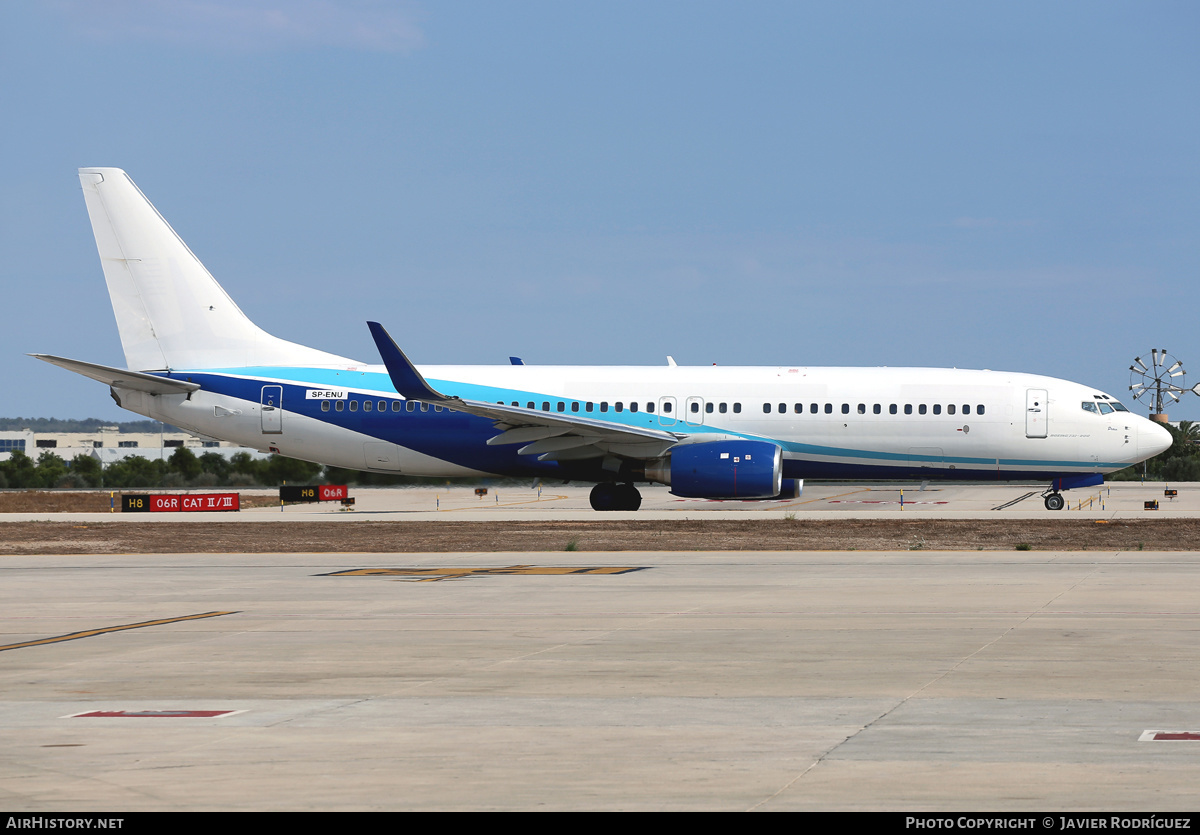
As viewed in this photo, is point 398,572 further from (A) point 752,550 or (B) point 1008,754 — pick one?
(B) point 1008,754

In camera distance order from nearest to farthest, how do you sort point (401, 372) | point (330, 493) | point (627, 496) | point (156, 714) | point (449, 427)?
point (156, 714) → point (401, 372) → point (449, 427) → point (627, 496) → point (330, 493)

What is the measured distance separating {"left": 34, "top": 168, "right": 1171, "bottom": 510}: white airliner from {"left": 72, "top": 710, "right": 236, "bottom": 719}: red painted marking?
24905 millimetres

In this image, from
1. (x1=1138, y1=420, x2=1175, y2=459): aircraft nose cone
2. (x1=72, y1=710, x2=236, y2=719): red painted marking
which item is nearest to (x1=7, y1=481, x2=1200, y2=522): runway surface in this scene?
(x1=1138, y1=420, x2=1175, y2=459): aircraft nose cone

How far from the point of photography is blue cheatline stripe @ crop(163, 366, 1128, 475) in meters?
36.7

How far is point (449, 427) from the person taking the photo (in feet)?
123

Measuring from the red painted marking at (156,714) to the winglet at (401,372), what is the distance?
24.4 metres

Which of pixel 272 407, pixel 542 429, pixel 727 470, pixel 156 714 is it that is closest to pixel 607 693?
pixel 156 714

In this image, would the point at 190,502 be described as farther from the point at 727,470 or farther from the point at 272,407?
the point at 727,470

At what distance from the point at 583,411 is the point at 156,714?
92.6 ft

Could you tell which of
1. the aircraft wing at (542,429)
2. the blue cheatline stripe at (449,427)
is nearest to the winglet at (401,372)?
the aircraft wing at (542,429)

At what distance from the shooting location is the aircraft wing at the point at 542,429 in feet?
112

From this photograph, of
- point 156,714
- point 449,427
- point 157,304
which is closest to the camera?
point 156,714

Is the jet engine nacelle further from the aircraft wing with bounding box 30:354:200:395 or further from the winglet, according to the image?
the aircraft wing with bounding box 30:354:200:395

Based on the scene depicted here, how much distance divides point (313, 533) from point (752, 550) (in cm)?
1166
